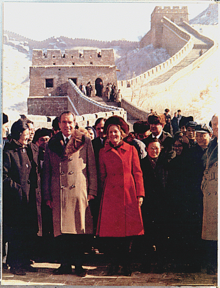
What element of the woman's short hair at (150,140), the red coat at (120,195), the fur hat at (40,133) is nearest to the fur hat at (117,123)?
the red coat at (120,195)

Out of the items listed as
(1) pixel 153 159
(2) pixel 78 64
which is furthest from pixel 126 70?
(1) pixel 153 159

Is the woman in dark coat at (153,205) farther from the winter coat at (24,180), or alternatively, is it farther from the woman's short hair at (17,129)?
the woman's short hair at (17,129)

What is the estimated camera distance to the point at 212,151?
624 cm

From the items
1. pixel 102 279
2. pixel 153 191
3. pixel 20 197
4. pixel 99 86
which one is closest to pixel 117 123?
pixel 153 191

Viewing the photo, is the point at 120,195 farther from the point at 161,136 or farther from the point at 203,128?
the point at 203,128

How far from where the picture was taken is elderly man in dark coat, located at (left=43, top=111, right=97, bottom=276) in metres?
5.91

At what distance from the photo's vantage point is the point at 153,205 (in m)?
6.08

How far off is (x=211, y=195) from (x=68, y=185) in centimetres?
246

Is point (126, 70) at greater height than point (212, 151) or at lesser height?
greater

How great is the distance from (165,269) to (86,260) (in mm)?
1334

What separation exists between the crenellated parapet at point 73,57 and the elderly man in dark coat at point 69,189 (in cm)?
157

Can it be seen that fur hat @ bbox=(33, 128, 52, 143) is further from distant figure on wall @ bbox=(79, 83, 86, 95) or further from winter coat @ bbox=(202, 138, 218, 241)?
winter coat @ bbox=(202, 138, 218, 241)

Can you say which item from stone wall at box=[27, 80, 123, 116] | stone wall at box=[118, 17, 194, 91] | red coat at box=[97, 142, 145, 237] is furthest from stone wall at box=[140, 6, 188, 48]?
red coat at box=[97, 142, 145, 237]

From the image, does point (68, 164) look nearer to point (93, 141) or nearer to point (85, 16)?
point (93, 141)
